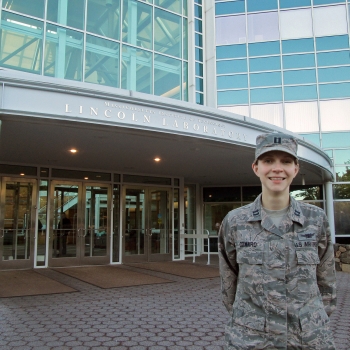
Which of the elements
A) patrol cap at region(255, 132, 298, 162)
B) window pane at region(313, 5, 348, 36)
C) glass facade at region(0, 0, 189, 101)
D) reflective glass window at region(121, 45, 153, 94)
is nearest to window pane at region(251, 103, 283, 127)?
window pane at region(313, 5, 348, 36)

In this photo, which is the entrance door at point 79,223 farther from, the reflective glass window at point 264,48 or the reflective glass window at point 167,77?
the reflective glass window at point 264,48

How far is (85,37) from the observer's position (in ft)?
35.8

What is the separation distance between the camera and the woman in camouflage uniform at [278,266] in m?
1.73

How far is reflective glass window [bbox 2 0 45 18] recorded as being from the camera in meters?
9.80

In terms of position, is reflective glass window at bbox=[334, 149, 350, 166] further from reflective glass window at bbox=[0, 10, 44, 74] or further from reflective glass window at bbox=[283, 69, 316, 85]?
reflective glass window at bbox=[0, 10, 44, 74]

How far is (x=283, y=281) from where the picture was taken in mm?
1775

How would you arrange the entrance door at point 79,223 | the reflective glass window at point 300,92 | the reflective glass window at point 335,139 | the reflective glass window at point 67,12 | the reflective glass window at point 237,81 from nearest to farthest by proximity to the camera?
1. the reflective glass window at point 67,12
2. the entrance door at point 79,223
3. the reflective glass window at point 335,139
4. the reflective glass window at point 300,92
5. the reflective glass window at point 237,81

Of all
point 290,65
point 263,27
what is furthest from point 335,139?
point 263,27

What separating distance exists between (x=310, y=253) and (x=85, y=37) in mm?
10569

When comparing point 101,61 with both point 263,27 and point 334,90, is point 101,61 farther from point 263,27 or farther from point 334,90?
point 334,90

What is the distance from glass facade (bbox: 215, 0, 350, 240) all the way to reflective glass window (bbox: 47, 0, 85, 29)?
8.60 meters

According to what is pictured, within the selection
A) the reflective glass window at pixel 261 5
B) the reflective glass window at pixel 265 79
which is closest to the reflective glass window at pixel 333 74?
the reflective glass window at pixel 265 79

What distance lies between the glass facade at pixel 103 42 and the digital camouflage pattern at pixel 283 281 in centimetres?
938

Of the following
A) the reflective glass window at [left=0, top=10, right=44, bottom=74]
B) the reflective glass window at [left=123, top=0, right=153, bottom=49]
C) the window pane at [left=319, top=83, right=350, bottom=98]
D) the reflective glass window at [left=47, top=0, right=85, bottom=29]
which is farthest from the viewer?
the window pane at [left=319, top=83, right=350, bottom=98]
